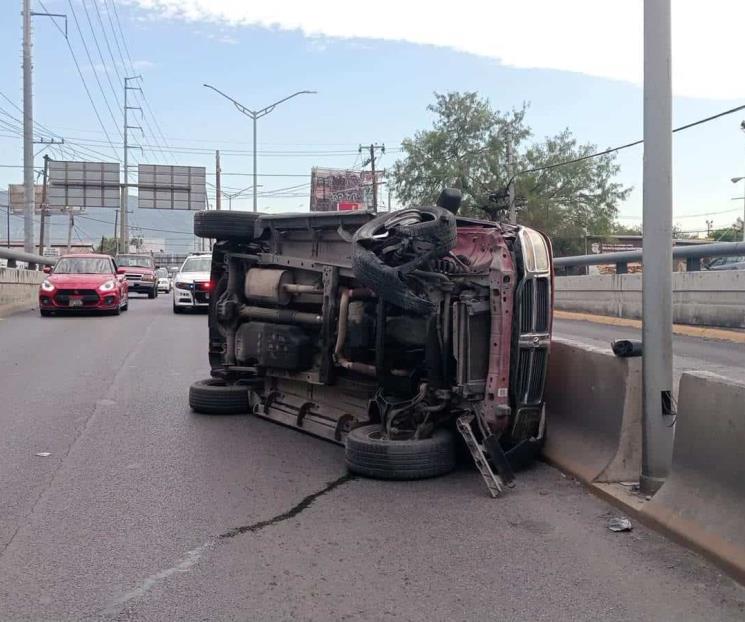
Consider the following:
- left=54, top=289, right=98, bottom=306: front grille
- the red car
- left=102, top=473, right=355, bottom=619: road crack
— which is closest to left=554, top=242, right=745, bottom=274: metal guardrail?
left=102, top=473, right=355, bottom=619: road crack

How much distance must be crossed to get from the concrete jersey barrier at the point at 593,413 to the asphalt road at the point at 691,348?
3.20m

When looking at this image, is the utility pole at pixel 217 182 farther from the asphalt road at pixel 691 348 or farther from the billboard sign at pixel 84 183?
the asphalt road at pixel 691 348

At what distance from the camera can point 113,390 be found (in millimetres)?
9414

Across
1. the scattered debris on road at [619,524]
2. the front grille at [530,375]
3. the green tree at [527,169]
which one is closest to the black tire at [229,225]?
the front grille at [530,375]

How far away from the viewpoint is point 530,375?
18.7 ft

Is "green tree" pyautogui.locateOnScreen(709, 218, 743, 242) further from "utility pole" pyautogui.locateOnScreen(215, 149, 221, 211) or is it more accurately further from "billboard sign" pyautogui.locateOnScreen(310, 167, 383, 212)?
"utility pole" pyautogui.locateOnScreen(215, 149, 221, 211)

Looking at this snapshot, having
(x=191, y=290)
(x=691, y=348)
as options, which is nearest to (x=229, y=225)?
(x=691, y=348)

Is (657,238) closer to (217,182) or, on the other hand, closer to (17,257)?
(17,257)

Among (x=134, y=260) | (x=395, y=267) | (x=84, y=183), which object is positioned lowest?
(x=395, y=267)

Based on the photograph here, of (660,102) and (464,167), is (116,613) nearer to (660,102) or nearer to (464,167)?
Answer: (660,102)

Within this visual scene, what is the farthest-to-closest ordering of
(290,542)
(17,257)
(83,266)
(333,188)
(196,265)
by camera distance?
(333,188)
(17,257)
(196,265)
(83,266)
(290,542)

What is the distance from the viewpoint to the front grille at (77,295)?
19.7m

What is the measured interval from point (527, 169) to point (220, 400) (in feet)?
147

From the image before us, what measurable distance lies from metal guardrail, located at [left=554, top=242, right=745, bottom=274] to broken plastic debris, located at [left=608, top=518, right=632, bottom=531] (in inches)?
196
